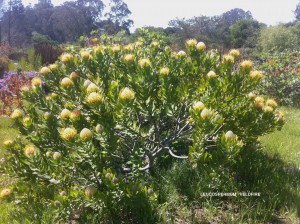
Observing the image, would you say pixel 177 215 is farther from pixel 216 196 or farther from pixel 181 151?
pixel 181 151

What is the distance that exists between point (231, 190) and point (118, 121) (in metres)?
1.07

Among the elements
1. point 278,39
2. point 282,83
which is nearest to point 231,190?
point 282,83

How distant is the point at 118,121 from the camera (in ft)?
5.81

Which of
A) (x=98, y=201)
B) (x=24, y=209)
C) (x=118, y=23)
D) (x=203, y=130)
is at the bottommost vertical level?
(x=24, y=209)

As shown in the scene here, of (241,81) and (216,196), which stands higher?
(241,81)

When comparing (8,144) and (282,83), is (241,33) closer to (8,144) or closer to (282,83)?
(282,83)

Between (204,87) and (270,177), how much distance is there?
1.03 meters

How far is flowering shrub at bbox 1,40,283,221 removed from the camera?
5.35 ft

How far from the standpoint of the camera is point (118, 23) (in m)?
39.8

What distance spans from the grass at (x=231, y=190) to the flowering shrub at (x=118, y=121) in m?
0.21

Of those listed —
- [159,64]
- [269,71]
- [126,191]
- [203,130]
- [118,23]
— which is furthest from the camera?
[118,23]

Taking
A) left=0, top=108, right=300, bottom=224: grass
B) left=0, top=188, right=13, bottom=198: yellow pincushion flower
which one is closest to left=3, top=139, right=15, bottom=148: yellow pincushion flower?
left=0, top=188, right=13, bottom=198: yellow pincushion flower

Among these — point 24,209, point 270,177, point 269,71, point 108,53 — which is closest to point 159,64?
point 108,53

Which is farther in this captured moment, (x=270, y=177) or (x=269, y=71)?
(x=269, y=71)
